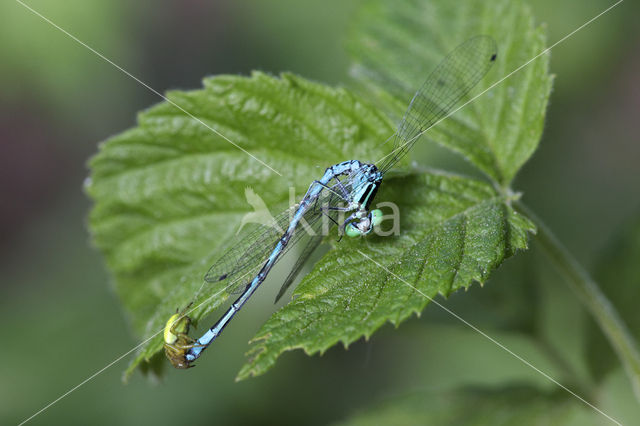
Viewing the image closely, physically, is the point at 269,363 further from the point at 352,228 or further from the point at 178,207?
the point at 178,207

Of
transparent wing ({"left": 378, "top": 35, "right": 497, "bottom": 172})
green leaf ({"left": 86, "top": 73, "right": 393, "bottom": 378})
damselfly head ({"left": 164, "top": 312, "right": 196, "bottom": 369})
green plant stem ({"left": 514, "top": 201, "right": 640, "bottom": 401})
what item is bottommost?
damselfly head ({"left": 164, "top": 312, "right": 196, "bottom": 369})

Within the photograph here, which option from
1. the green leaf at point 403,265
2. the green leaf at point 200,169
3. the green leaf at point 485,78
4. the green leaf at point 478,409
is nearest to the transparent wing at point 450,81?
the green leaf at point 485,78

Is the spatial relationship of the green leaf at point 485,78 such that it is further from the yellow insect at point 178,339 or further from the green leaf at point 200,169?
the yellow insect at point 178,339

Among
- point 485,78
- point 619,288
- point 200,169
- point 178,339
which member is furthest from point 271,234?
point 619,288

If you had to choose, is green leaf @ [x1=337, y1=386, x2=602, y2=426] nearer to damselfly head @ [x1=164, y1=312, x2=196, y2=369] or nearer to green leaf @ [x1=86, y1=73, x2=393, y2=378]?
damselfly head @ [x1=164, y1=312, x2=196, y2=369]

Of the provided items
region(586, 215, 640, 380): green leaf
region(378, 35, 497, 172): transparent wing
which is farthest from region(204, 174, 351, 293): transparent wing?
region(586, 215, 640, 380): green leaf

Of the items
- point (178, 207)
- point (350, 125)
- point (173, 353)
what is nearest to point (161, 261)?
point (178, 207)
